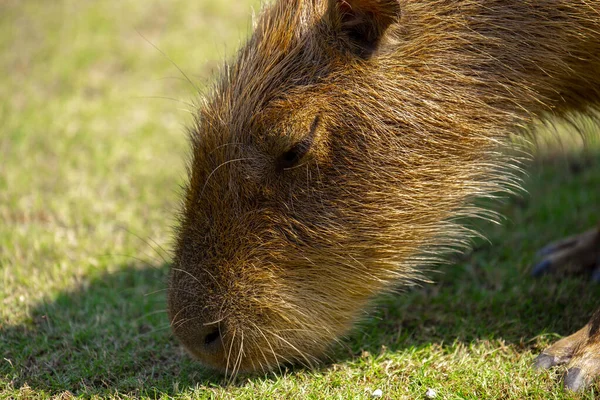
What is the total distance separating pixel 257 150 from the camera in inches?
104

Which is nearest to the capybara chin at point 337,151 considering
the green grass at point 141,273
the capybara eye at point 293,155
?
the capybara eye at point 293,155

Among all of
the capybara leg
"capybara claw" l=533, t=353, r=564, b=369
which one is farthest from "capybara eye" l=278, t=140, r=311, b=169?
the capybara leg

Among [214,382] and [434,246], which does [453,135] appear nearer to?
[434,246]

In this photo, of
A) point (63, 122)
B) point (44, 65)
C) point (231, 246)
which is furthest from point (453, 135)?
point (44, 65)

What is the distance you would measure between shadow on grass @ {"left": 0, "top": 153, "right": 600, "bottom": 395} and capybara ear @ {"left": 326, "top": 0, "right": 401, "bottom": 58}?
1.25 metres

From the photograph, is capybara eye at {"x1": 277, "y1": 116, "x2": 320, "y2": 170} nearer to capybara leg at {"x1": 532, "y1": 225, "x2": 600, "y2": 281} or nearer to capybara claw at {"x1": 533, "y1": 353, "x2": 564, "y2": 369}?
capybara claw at {"x1": 533, "y1": 353, "x2": 564, "y2": 369}

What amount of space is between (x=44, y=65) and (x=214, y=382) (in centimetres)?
497

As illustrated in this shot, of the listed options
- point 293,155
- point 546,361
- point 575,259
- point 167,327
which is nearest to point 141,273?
point 167,327

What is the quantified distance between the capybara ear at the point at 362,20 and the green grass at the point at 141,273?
3.32 feet

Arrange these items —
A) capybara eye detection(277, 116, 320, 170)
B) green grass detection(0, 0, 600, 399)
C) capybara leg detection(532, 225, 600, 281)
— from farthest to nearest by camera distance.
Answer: capybara leg detection(532, 225, 600, 281) < green grass detection(0, 0, 600, 399) < capybara eye detection(277, 116, 320, 170)

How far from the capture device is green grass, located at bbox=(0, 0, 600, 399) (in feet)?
9.18

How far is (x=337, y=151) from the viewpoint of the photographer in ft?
8.64

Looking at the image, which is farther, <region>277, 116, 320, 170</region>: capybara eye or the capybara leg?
the capybara leg

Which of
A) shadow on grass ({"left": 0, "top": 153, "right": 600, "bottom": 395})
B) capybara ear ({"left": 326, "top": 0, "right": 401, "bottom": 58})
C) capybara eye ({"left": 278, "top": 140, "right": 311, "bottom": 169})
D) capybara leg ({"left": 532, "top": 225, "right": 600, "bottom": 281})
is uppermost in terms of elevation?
capybara ear ({"left": 326, "top": 0, "right": 401, "bottom": 58})
